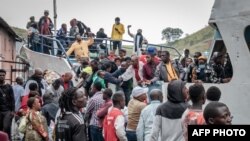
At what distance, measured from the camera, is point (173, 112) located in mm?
7637

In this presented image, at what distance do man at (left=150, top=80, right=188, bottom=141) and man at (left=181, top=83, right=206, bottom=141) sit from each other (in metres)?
0.45

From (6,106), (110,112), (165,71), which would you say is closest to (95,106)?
(110,112)

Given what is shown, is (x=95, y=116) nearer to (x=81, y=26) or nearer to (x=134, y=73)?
(x=134, y=73)

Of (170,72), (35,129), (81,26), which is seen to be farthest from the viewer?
(81,26)

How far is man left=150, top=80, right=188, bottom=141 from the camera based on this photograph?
7590 mm

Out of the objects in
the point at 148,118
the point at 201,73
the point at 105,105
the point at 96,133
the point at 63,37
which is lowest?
the point at 96,133

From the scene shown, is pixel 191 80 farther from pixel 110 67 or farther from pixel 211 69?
pixel 110 67

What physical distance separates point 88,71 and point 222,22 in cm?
712

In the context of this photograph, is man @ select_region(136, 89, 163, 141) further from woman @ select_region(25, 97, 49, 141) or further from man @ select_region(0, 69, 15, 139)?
man @ select_region(0, 69, 15, 139)

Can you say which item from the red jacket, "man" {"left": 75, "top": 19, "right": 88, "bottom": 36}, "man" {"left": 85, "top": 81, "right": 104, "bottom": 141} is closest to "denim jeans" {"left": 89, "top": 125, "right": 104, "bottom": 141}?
"man" {"left": 85, "top": 81, "right": 104, "bottom": 141}

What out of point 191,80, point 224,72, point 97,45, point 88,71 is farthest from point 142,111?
point 97,45

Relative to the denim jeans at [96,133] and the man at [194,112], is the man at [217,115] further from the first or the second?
the denim jeans at [96,133]

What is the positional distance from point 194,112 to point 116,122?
294 cm

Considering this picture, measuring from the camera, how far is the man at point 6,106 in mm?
12438
